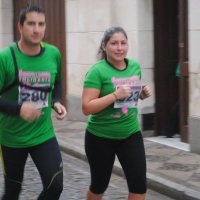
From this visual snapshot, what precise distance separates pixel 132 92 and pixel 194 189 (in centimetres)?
202

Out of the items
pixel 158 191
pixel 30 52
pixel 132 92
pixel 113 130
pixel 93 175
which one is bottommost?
pixel 158 191

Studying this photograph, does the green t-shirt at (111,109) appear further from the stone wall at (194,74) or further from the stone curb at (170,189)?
the stone wall at (194,74)

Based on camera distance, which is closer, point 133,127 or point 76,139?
point 133,127

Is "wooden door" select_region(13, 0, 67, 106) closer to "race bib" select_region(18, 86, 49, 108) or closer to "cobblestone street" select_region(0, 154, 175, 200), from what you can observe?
"cobblestone street" select_region(0, 154, 175, 200)

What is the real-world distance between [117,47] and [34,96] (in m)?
0.74

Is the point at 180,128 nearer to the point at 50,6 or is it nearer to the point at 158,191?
the point at 158,191

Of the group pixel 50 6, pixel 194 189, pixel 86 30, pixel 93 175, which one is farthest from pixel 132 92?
pixel 50 6

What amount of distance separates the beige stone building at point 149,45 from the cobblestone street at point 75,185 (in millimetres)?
1614

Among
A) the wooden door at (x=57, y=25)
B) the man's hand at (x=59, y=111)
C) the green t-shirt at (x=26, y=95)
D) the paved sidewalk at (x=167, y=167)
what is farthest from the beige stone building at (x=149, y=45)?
the green t-shirt at (x=26, y=95)

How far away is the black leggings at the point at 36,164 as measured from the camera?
411 centimetres

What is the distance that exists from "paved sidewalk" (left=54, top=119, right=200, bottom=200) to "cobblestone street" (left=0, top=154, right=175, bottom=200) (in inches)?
5.5

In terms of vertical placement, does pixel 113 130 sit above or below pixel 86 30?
below

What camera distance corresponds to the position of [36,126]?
4219 mm

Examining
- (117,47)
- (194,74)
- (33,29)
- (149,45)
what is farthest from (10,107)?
(149,45)
